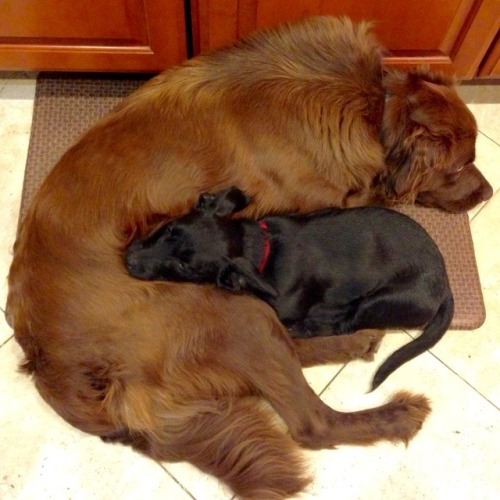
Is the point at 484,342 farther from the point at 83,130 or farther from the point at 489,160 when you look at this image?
the point at 83,130

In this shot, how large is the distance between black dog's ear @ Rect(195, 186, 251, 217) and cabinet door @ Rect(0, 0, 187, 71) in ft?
1.90

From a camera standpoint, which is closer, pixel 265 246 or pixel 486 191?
pixel 265 246

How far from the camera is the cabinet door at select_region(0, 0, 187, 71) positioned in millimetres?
1660

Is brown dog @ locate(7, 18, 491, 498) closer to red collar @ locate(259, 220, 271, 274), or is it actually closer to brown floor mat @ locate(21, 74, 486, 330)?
red collar @ locate(259, 220, 271, 274)

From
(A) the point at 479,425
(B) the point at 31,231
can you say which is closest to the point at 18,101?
(B) the point at 31,231

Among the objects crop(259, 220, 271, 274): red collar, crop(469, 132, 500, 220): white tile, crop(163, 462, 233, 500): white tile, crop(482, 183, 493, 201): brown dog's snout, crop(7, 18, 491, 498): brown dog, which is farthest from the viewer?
crop(469, 132, 500, 220): white tile

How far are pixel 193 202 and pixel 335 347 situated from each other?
0.59m

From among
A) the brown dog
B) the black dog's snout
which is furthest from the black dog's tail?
the black dog's snout

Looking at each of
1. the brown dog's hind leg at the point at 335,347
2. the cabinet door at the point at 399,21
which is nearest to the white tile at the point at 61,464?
the brown dog's hind leg at the point at 335,347

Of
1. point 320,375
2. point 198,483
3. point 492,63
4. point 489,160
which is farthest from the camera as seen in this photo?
point 489,160

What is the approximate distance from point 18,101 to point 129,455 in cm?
120

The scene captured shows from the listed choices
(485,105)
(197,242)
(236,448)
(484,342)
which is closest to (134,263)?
(197,242)

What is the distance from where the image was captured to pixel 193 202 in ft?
4.74

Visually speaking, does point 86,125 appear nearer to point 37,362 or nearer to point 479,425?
point 37,362
